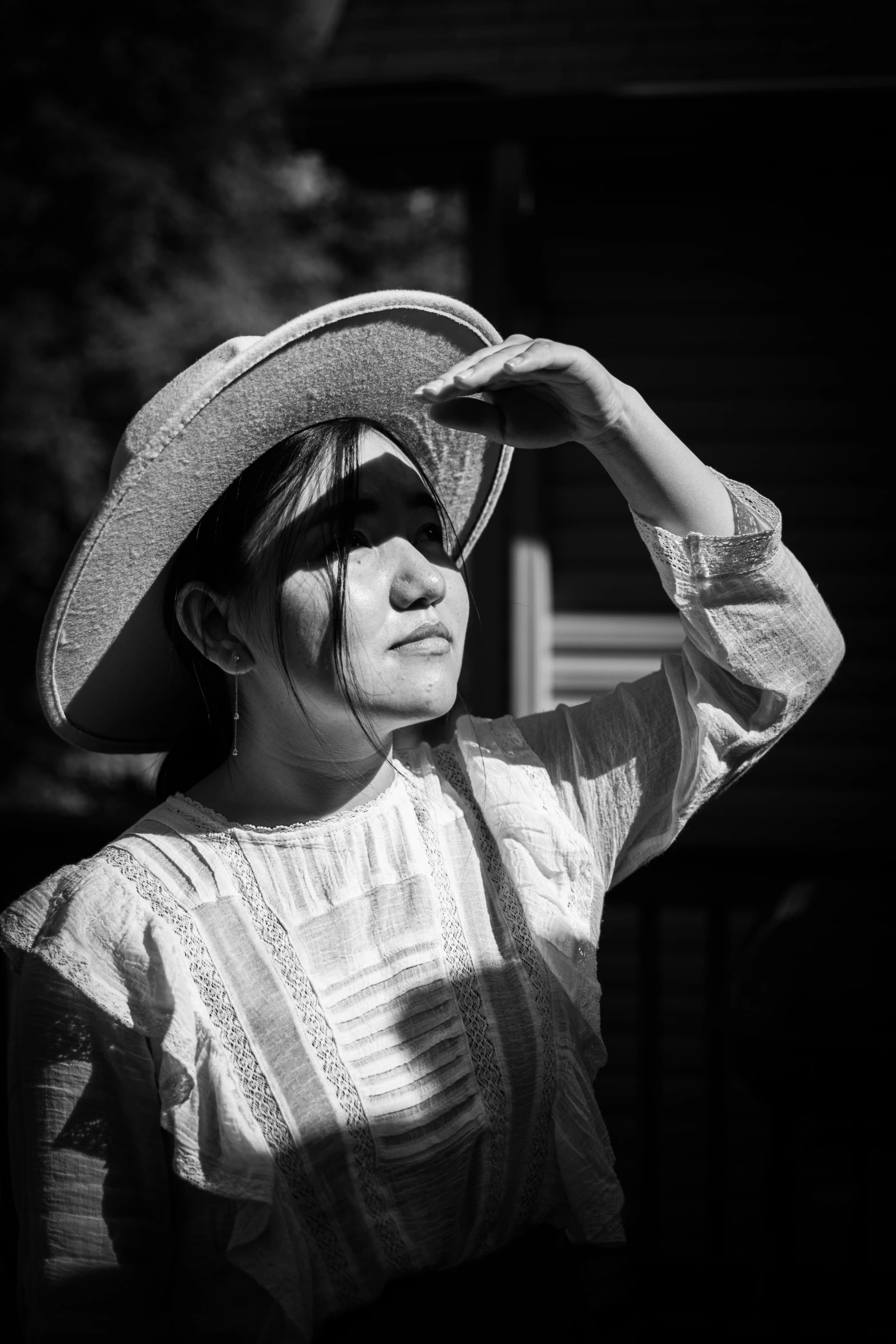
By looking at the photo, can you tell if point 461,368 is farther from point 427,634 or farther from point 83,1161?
point 83,1161

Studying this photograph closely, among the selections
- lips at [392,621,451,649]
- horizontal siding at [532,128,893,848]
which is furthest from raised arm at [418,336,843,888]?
horizontal siding at [532,128,893,848]

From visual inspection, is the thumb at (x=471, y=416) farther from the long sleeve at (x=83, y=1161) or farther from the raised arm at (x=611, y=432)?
the long sleeve at (x=83, y=1161)

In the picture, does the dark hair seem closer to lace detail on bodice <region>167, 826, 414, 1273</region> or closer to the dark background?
lace detail on bodice <region>167, 826, 414, 1273</region>

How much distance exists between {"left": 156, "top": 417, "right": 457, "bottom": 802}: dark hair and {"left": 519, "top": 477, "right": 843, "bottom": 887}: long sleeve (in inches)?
11.6

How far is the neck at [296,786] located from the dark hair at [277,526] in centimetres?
13

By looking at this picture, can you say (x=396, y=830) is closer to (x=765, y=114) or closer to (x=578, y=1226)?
(x=578, y=1226)

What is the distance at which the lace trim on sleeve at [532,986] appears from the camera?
1.45 metres

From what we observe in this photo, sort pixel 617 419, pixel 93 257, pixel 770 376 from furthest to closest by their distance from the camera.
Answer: pixel 93 257
pixel 770 376
pixel 617 419

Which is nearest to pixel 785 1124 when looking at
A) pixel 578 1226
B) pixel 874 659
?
pixel 578 1226

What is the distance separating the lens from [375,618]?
4.57 ft

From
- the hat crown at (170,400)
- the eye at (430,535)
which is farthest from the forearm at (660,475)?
the hat crown at (170,400)

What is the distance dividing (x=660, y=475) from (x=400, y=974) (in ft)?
2.05

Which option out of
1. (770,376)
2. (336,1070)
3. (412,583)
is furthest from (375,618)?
(770,376)

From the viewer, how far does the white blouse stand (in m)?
1.36
